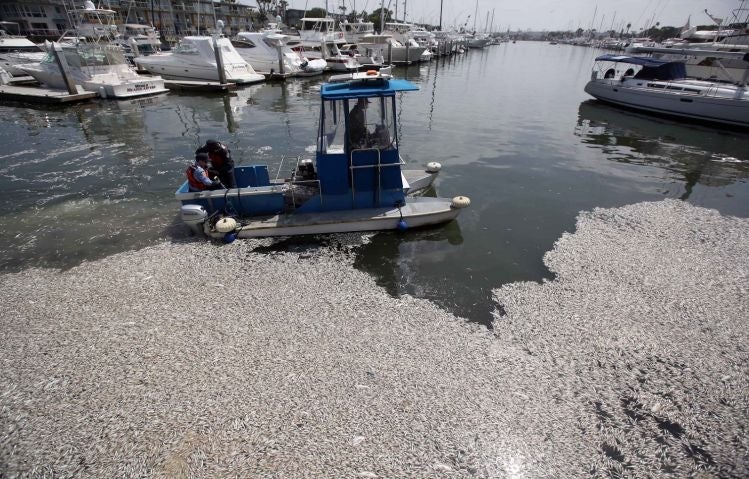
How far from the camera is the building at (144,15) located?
51.2m

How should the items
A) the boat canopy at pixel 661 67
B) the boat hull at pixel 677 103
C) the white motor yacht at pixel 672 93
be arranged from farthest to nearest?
1. the boat canopy at pixel 661 67
2. the white motor yacht at pixel 672 93
3. the boat hull at pixel 677 103

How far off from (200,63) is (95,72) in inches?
297

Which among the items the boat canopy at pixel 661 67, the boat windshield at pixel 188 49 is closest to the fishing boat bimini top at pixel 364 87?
the boat canopy at pixel 661 67

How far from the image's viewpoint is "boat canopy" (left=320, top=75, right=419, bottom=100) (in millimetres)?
7707

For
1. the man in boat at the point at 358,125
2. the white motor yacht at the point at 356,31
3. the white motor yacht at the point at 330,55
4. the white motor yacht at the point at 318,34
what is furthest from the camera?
the white motor yacht at the point at 356,31

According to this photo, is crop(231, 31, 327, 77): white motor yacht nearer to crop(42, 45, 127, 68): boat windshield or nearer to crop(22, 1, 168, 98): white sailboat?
crop(22, 1, 168, 98): white sailboat

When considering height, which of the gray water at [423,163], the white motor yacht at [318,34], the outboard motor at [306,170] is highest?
the white motor yacht at [318,34]

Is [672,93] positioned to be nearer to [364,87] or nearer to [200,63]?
[364,87]

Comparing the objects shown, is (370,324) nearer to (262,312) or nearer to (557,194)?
(262,312)

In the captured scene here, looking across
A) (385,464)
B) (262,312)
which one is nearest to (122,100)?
(262,312)

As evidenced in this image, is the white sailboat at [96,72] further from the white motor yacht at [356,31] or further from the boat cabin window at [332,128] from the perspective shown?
the white motor yacht at [356,31]

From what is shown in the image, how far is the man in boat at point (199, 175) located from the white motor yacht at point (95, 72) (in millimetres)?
20913

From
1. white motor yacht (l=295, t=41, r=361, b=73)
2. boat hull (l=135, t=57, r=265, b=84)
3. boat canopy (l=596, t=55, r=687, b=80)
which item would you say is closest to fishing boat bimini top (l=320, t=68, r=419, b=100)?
boat canopy (l=596, t=55, r=687, b=80)

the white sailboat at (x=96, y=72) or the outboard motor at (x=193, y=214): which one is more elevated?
the white sailboat at (x=96, y=72)
